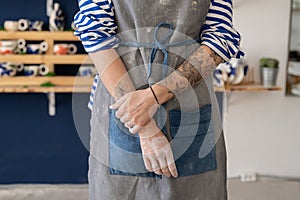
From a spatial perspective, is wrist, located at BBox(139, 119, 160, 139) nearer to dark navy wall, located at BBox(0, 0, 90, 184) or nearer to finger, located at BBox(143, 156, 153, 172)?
finger, located at BBox(143, 156, 153, 172)

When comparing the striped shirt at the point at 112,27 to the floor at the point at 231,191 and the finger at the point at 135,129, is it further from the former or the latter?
the floor at the point at 231,191

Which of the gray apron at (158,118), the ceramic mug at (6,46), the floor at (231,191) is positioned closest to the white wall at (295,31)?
the floor at (231,191)

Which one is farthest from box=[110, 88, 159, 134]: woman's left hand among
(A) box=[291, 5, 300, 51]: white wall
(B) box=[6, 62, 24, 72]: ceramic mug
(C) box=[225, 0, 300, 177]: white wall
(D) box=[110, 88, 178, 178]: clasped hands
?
(A) box=[291, 5, 300, 51]: white wall

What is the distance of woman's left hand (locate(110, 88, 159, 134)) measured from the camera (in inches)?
32.6

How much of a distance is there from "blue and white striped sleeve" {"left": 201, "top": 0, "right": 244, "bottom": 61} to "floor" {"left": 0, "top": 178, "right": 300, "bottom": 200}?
1.46 m

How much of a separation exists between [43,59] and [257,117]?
3.79 feet

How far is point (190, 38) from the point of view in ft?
2.90

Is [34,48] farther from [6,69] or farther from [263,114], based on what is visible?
[263,114]

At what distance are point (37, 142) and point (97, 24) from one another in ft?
5.17

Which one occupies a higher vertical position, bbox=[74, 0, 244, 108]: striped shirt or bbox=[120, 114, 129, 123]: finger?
bbox=[74, 0, 244, 108]: striped shirt

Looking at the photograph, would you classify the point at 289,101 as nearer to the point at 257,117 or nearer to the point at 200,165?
the point at 257,117

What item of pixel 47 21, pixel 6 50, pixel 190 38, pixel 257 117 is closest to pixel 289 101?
pixel 257 117

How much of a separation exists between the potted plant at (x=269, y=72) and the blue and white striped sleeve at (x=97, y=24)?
146cm

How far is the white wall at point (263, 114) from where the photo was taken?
2277mm
